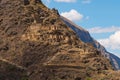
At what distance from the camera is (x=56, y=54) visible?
199m

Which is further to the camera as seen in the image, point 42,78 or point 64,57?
point 64,57

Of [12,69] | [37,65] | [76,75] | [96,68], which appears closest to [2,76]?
[12,69]

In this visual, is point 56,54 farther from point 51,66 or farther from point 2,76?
point 2,76

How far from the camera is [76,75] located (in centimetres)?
18525

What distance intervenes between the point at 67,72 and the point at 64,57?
13.0 meters

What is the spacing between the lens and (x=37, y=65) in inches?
7461

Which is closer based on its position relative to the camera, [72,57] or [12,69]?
[12,69]

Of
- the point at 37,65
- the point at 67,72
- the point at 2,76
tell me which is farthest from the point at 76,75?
the point at 2,76

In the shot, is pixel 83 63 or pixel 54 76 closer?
pixel 54 76

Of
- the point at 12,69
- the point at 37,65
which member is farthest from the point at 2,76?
the point at 37,65

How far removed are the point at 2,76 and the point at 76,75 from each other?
30461 mm

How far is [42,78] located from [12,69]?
1260 centimetres

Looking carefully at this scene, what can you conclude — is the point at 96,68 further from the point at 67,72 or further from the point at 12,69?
the point at 12,69

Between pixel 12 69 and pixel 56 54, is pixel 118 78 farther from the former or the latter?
pixel 12 69
